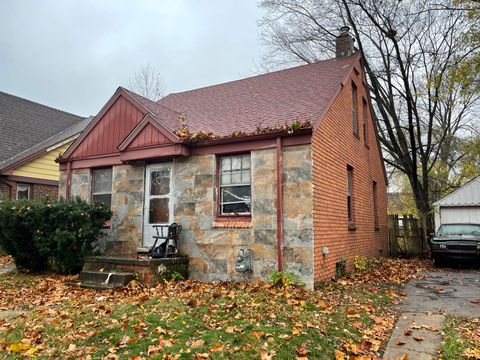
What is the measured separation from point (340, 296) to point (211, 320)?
10.1ft

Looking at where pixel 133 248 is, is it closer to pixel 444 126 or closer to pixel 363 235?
pixel 363 235

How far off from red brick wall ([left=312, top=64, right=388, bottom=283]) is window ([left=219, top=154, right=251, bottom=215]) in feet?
5.42

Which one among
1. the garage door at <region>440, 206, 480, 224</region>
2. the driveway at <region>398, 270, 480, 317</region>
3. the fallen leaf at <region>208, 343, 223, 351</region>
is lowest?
the driveway at <region>398, 270, 480, 317</region>

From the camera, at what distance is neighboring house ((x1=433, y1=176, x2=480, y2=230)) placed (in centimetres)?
1769

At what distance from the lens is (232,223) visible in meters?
8.86

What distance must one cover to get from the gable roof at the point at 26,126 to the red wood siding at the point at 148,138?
8.55 metres

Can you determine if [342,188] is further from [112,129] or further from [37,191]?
[37,191]

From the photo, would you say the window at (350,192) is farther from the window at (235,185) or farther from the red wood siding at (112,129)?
the red wood siding at (112,129)

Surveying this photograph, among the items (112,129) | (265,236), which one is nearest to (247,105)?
(112,129)

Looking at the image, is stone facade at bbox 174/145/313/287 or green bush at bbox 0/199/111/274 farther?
green bush at bbox 0/199/111/274

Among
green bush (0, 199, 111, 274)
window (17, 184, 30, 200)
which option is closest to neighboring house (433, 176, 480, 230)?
green bush (0, 199, 111, 274)

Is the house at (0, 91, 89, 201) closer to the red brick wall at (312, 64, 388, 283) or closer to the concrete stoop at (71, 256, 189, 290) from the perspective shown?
the concrete stoop at (71, 256, 189, 290)

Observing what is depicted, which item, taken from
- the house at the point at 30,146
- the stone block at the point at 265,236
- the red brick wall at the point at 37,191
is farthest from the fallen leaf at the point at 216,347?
the house at the point at 30,146

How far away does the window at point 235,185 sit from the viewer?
9.05m
